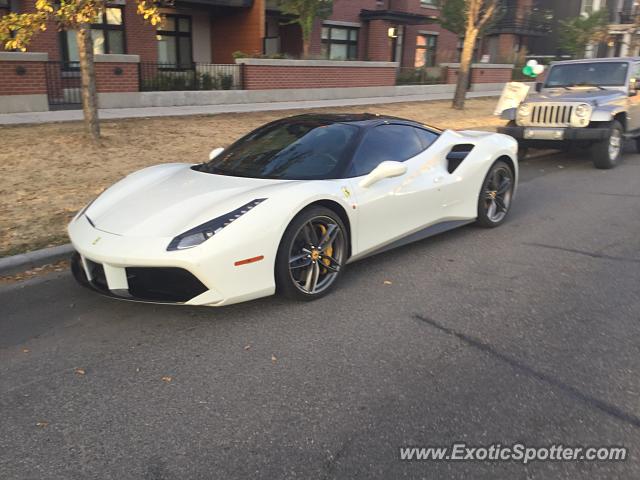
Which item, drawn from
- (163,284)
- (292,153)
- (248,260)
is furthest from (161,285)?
(292,153)

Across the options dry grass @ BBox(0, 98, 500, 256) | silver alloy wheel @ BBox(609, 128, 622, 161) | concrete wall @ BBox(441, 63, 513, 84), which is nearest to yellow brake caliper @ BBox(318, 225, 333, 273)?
dry grass @ BBox(0, 98, 500, 256)

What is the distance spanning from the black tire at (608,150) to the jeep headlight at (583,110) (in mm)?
574

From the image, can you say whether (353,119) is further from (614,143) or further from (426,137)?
(614,143)

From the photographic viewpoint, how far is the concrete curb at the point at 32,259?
189 inches

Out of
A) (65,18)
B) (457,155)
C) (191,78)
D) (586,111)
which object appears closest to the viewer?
(457,155)

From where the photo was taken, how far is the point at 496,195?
629 cm

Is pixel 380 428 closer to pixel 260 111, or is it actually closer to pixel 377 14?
pixel 260 111

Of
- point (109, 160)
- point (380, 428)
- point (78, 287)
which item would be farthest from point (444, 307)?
point (109, 160)

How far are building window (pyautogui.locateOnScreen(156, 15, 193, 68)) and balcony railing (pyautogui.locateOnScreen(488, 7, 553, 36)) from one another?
67.3ft

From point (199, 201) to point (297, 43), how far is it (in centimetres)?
1969

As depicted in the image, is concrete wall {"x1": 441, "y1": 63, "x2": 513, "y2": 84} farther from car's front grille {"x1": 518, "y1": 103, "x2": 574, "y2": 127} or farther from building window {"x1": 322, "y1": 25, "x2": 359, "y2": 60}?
car's front grille {"x1": 518, "y1": 103, "x2": 574, "y2": 127}

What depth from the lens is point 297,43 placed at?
22344 millimetres

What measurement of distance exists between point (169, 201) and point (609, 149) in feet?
27.3

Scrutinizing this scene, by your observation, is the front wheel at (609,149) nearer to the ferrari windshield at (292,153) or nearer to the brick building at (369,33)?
the ferrari windshield at (292,153)
